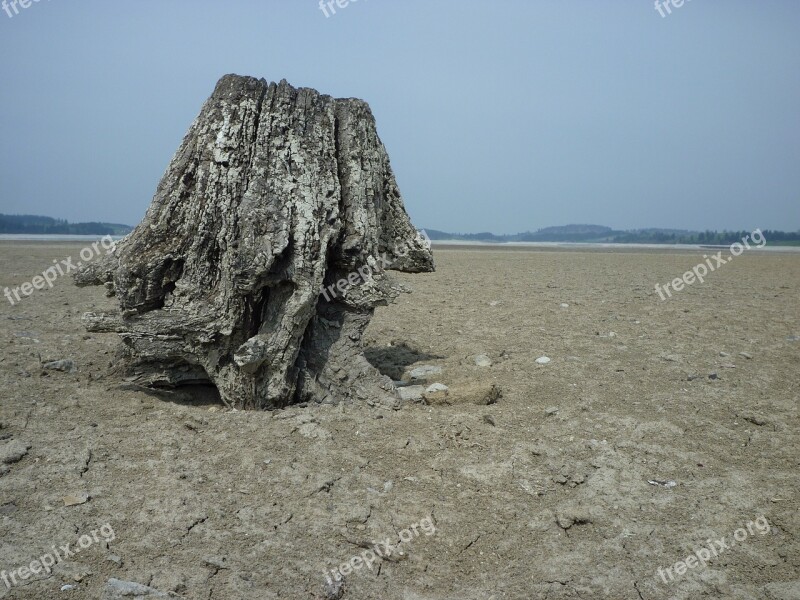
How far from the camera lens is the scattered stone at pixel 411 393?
5.93 meters

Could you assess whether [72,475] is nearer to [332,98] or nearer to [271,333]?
[271,333]

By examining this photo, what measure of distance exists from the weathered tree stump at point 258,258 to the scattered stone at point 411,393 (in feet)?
0.60

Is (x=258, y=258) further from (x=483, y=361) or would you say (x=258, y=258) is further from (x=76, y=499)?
(x=483, y=361)

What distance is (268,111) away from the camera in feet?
18.9

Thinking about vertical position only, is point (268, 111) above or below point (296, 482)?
above

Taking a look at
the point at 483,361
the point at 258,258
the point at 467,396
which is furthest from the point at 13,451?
the point at 483,361

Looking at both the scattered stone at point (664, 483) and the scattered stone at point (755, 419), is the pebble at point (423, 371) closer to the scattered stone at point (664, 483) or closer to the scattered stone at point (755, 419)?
the scattered stone at point (664, 483)

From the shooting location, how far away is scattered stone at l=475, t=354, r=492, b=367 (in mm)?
7195

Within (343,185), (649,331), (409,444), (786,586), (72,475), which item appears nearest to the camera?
(786,586)

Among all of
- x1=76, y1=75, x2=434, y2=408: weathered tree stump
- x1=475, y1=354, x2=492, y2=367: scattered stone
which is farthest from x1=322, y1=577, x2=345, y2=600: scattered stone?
x1=475, y1=354, x2=492, y2=367: scattered stone

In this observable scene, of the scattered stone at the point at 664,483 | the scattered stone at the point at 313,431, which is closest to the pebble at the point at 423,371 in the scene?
the scattered stone at the point at 313,431

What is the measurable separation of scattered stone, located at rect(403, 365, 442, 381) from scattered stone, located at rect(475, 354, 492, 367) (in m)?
0.45

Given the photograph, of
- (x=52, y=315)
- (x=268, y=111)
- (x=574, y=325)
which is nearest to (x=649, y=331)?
(x=574, y=325)

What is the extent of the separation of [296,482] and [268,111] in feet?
10.4
